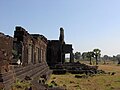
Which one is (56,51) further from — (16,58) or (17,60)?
Result: (17,60)

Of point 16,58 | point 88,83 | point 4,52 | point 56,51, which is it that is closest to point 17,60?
point 16,58

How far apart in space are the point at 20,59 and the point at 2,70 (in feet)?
24.6

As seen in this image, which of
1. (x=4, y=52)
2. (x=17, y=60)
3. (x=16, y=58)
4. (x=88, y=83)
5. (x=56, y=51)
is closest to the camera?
(x=4, y=52)

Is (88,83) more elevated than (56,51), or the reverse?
(56,51)

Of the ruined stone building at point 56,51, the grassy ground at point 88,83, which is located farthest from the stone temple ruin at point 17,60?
the ruined stone building at point 56,51

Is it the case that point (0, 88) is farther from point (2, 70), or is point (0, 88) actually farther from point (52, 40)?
point (52, 40)

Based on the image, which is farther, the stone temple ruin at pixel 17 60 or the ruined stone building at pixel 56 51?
the ruined stone building at pixel 56 51

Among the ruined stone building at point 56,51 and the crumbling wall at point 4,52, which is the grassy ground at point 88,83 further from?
the ruined stone building at point 56,51

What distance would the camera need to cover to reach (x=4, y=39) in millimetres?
11891

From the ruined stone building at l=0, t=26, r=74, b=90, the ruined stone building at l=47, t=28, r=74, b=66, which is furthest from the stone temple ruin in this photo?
the ruined stone building at l=47, t=28, r=74, b=66

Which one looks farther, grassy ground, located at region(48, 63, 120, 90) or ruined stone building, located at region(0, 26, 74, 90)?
grassy ground, located at region(48, 63, 120, 90)

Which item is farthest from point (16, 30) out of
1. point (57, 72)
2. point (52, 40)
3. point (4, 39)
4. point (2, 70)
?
point (52, 40)

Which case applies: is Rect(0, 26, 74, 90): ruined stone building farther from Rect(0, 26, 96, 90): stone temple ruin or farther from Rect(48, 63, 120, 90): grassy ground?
Rect(48, 63, 120, 90): grassy ground

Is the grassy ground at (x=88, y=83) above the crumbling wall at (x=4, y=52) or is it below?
below
